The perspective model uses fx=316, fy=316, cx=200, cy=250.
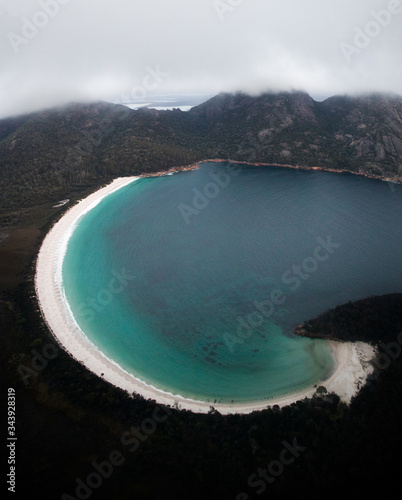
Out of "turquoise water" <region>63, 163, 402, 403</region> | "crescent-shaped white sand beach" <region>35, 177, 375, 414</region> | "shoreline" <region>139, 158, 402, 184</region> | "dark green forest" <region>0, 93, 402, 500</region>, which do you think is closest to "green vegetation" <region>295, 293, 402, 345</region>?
"dark green forest" <region>0, 93, 402, 500</region>

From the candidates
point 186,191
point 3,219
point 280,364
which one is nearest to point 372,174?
point 186,191

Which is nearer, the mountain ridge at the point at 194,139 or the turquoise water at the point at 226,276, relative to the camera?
the turquoise water at the point at 226,276

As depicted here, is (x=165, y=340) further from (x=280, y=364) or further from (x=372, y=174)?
(x=372, y=174)

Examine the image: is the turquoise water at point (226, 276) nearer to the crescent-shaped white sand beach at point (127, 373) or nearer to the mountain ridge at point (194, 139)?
the crescent-shaped white sand beach at point (127, 373)

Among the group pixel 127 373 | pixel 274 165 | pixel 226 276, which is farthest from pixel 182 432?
pixel 274 165

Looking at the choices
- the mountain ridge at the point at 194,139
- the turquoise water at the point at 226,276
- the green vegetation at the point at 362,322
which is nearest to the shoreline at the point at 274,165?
the mountain ridge at the point at 194,139

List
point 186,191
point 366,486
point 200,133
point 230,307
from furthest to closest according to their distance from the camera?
point 200,133
point 186,191
point 230,307
point 366,486

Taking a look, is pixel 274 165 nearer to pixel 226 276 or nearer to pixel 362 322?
pixel 226 276

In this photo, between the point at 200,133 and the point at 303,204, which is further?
the point at 200,133
